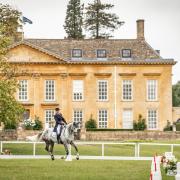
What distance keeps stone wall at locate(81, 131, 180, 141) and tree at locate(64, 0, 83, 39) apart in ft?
105

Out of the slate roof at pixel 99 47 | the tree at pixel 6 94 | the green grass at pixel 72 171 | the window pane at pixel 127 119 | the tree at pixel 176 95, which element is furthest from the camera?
the tree at pixel 176 95

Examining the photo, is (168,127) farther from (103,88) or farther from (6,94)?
(6,94)

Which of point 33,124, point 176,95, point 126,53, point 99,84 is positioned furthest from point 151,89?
point 176,95

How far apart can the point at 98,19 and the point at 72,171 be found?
226ft

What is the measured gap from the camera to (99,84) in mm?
68438

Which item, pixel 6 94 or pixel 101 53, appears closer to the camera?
pixel 6 94

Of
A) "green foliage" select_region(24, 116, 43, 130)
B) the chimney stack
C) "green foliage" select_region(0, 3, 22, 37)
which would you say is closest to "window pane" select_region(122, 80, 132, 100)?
the chimney stack

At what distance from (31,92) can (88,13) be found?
86.7 ft

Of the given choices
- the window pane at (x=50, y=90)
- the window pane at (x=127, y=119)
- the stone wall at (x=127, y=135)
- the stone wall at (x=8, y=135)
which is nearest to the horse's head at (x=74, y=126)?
the stone wall at (x=8, y=135)

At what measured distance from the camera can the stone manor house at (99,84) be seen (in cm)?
6775

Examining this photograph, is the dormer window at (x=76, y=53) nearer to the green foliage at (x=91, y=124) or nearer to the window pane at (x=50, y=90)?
the window pane at (x=50, y=90)

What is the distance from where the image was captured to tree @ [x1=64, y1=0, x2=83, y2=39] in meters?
90.2

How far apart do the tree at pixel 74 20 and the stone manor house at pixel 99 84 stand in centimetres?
2147

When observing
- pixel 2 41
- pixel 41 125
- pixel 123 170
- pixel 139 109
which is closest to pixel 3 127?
pixel 41 125
